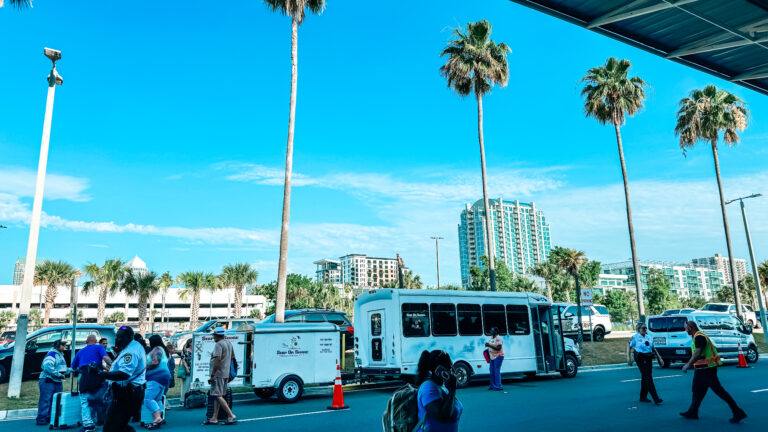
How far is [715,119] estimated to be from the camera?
111 feet

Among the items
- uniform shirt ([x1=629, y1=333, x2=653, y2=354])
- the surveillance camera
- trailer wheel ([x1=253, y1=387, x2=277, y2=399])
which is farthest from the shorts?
the surveillance camera

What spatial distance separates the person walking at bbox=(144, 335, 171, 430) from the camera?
9.99 metres

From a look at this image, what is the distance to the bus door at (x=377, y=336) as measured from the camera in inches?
606

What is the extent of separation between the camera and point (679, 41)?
8.54m

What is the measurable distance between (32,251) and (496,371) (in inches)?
557

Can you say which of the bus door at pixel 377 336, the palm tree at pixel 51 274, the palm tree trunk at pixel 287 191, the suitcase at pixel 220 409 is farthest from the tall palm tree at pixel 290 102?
the palm tree at pixel 51 274

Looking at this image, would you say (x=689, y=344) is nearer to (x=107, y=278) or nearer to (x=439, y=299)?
(x=439, y=299)

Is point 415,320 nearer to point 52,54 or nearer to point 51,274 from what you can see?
point 52,54

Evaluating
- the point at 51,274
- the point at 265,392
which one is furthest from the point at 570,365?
the point at 51,274

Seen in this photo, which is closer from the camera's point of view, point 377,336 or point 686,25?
point 686,25

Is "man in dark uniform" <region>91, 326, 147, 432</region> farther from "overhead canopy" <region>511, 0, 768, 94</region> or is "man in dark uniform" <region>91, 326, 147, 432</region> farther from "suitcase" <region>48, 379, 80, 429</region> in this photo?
"overhead canopy" <region>511, 0, 768, 94</region>

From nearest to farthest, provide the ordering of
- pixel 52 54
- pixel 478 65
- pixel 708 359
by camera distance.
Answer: pixel 708 359
pixel 52 54
pixel 478 65

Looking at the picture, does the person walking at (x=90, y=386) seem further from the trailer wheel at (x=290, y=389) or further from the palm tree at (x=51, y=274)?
the palm tree at (x=51, y=274)

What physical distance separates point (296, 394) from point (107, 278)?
50.2m
